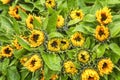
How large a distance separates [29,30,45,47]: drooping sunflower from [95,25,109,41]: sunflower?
57cm

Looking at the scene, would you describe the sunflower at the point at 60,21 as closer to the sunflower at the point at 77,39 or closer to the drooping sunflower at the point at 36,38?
the sunflower at the point at 77,39

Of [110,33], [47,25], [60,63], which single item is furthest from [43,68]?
[110,33]

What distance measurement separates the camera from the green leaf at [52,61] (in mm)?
4066

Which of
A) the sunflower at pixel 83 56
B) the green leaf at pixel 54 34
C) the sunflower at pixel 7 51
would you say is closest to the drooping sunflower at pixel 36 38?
the green leaf at pixel 54 34

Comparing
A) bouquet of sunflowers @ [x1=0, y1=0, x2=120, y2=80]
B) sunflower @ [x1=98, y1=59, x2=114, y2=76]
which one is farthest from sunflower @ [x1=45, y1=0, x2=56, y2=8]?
sunflower @ [x1=98, y1=59, x2=114, y2=76]

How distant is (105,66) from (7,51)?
122 cm

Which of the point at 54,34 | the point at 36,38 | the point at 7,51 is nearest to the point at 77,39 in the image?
the point at 54,34

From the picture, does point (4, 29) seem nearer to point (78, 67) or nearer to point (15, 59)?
point (15, 59)

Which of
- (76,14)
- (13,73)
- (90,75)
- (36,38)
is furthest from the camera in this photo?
(13,73)

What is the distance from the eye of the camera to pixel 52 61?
410cm

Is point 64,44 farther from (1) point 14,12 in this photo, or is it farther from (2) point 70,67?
(1) point 14,12

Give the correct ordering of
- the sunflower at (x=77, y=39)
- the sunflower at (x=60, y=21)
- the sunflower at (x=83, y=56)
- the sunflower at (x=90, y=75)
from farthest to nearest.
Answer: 1. the sunflower at (x=60, y=21)
2. the sunflower at (x=77, y=39)
3. the sunflower at (x=83, y=56)
4. the sunflower at (x=90, y=75)

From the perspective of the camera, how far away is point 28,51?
4293 mm

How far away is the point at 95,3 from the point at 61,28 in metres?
0.52
